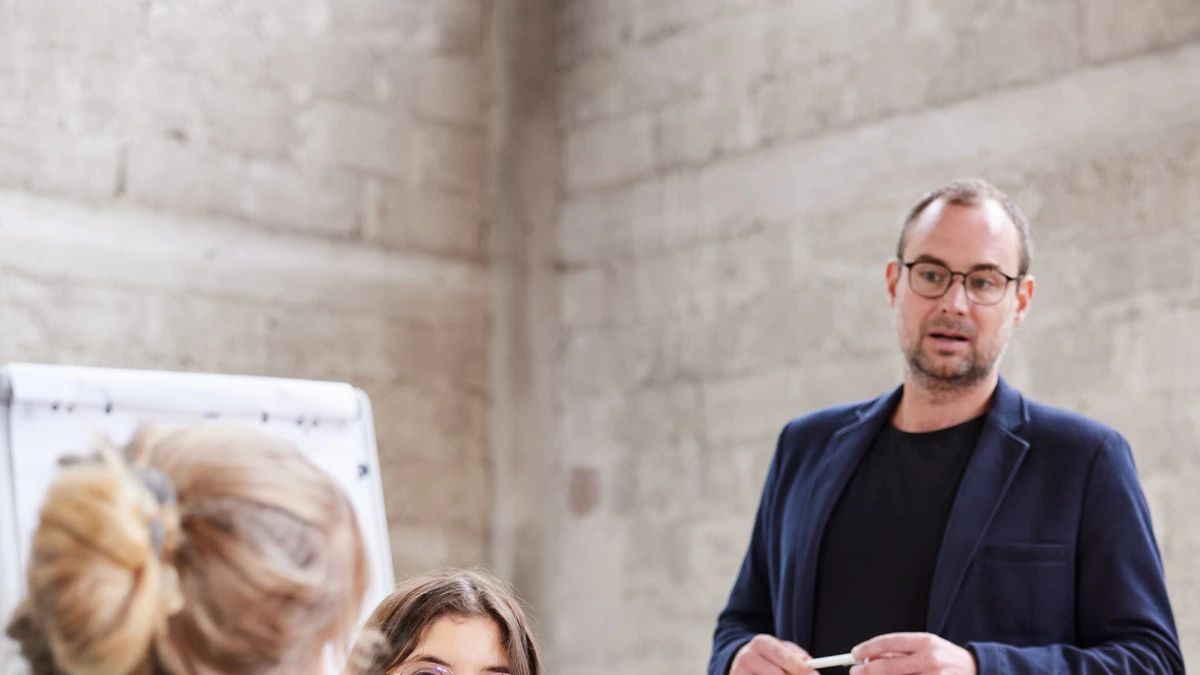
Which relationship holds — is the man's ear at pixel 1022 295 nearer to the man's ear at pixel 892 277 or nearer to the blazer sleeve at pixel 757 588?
the man's ear at pixel 892 277

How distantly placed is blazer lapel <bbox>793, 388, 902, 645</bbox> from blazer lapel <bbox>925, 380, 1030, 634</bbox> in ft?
0.61

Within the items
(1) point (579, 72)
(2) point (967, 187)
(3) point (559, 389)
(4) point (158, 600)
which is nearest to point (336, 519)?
(4) point (158, 600)

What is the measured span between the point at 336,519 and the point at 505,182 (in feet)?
7.06

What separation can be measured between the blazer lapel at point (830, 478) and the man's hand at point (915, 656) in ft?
0.88

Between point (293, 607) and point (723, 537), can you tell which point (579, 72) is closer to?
point (723, 537)

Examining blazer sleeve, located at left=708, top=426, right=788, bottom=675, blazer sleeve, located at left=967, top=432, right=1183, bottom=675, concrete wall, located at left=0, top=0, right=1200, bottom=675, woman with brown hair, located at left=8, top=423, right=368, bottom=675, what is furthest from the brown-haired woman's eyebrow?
concrete wall, located at left=0, top=0, right=1200, bottom=675

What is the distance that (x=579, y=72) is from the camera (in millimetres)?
4277

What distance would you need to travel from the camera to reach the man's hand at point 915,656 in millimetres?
1861

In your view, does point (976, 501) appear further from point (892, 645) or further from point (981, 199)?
point (981, 199)

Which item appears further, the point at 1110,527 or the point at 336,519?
the point at 336,519

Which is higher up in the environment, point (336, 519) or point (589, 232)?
point (589, 232)

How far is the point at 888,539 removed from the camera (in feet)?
7.05

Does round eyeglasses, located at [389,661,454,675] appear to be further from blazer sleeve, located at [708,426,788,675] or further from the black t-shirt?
blazer sleeve, located at [708,426,788,675]

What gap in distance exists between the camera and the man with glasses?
6.49 ft
